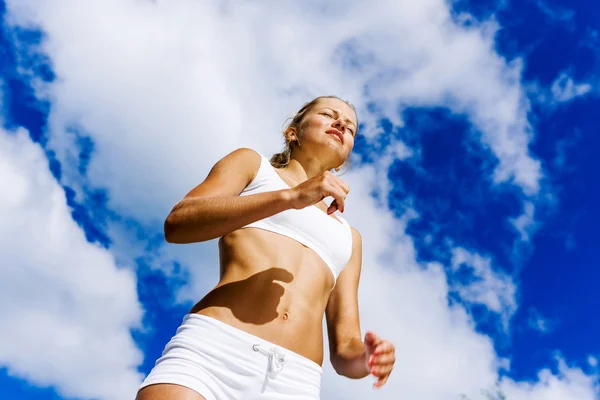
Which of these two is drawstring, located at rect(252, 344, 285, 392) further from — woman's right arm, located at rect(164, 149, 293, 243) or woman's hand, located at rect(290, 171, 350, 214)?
woman's hand, located at rect(290, 171, 350, 214)

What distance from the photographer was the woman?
3043 mm

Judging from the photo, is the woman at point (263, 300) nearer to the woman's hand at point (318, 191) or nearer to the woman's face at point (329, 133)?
the woman's hand at point (318, 191)

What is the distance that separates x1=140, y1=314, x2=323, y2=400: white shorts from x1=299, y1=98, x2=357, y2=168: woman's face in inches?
85.2

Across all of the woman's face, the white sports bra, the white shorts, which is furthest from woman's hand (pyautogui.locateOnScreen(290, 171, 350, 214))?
the woman's face

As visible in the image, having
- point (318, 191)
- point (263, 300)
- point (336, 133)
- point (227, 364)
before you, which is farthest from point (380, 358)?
point (336, 133)

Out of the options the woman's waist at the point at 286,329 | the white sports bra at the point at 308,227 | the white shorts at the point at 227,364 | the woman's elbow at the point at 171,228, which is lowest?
the white shorts at the point at 227,364

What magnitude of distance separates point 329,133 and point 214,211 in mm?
2077

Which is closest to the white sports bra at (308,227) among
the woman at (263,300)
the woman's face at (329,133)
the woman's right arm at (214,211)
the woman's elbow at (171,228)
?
the woman at (263,300)

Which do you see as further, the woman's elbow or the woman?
the woman's elbow

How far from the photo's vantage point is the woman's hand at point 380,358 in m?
3.16

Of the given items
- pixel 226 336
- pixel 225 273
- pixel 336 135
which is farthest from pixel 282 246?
pixel 336 135

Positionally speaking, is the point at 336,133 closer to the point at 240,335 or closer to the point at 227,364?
the point at 240,335

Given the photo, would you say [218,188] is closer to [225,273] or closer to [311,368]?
[225,273]

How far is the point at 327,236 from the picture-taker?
13.4 feet
